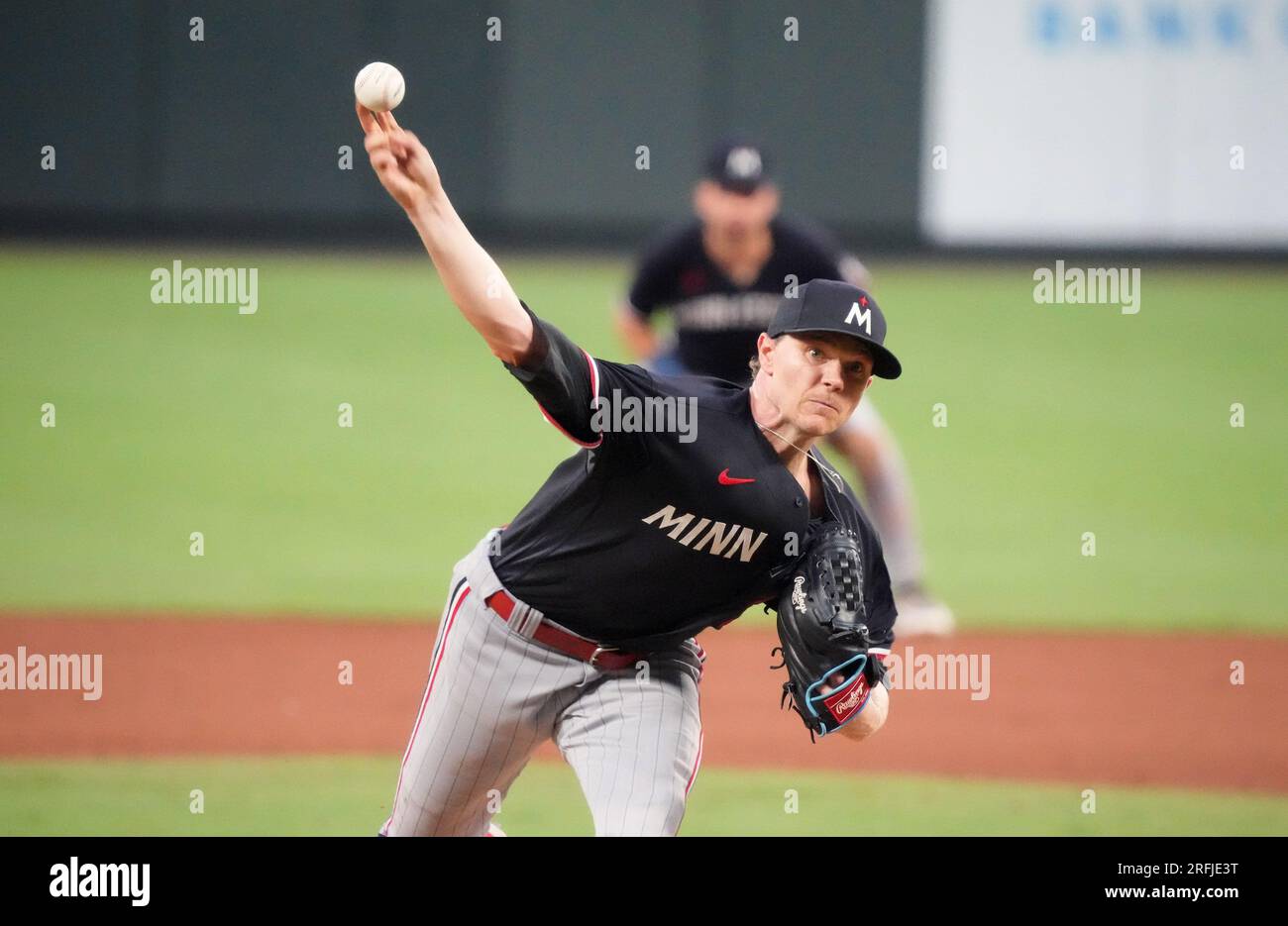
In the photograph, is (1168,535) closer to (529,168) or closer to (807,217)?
(807,217)

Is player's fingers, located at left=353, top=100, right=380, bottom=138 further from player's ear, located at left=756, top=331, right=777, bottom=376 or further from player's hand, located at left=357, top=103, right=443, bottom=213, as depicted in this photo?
player's ear, located at left=756, top=331, right=777, bottom=376

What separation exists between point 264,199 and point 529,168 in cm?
318

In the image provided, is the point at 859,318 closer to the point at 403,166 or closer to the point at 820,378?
the point at 820,378

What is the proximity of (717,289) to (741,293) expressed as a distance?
0.46ft

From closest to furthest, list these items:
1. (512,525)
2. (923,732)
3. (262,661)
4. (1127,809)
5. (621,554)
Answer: (621,554) < (512,525) < (1127,809) < (923,732) < (262,661)

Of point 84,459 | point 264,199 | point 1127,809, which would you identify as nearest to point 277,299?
point 264,199

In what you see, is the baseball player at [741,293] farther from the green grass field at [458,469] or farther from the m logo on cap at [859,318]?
the m logo on cap at [859,318]

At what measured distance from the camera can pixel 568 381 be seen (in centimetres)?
379

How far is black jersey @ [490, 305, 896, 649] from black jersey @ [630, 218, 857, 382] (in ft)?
14.0

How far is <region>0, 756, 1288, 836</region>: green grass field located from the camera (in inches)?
243

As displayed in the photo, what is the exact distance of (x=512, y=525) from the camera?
4.54 meters

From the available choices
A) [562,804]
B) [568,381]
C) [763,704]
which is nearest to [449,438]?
[763,704]

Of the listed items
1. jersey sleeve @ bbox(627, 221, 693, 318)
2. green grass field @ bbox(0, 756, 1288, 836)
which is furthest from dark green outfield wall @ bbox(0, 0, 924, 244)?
green grass field @ bbox(0, 756, 1288, 836)

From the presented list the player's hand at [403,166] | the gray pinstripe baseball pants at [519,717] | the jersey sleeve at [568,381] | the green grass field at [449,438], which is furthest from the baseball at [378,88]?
the green grass field at [449,438]
